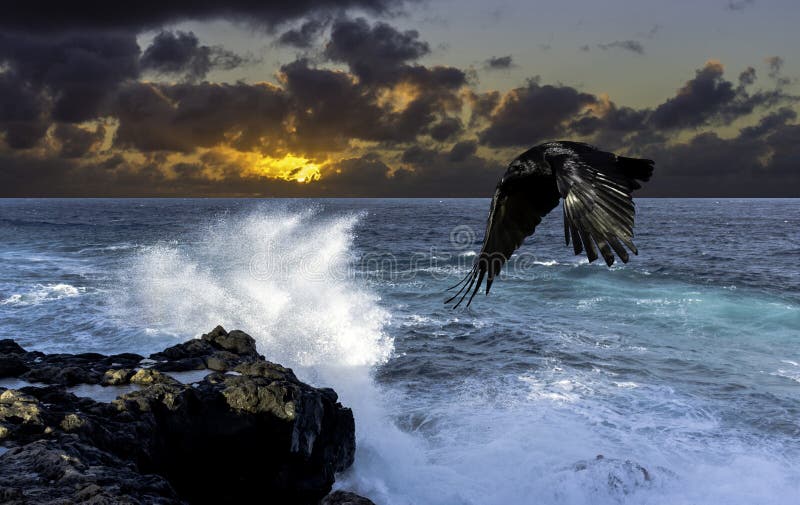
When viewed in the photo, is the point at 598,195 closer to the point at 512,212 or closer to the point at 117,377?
Answer: the point at 512,212

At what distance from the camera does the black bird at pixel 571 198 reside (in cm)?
240

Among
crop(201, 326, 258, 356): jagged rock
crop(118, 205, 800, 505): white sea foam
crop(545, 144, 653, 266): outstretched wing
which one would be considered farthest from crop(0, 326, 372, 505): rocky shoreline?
crop(545, 144, 653, 266): outstretched wing

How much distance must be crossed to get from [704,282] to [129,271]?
2831 cm

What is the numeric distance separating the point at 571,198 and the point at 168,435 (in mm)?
6290

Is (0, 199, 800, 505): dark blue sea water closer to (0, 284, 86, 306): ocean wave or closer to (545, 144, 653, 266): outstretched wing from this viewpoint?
(0, 284, 86, 306): ocean wave

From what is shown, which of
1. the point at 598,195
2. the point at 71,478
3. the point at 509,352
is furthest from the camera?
the point at 509,352

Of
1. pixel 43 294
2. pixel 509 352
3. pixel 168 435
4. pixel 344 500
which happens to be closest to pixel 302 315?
pixel 509 352

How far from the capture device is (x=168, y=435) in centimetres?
718

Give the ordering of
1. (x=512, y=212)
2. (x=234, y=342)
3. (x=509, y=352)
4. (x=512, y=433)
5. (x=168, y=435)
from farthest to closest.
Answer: (x=509, y=352) < (x=234, y=342) < (x=512, y=433) < (x=168, y=435) < (x=512, y=212)

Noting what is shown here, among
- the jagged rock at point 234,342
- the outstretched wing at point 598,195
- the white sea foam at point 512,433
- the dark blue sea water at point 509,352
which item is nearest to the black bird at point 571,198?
the outstretched wing at point 598,195

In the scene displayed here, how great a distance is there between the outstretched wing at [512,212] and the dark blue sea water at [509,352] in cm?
658

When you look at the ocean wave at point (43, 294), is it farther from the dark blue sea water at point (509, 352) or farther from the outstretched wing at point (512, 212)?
the outstretched wing at point (512, 212)

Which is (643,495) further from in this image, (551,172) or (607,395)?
(551,172)

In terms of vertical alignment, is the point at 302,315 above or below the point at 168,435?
below
